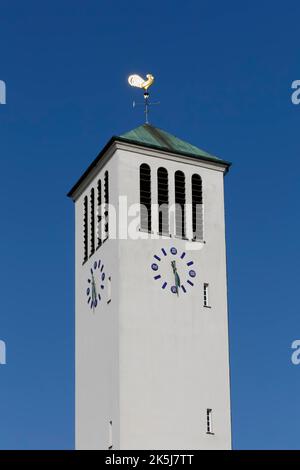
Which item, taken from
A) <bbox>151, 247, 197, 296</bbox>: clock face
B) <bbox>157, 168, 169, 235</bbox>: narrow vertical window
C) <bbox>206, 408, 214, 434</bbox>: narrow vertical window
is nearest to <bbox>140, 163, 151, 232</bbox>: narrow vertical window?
<bbox>157, 168, 169, 235</bbox>: narrow vertical window

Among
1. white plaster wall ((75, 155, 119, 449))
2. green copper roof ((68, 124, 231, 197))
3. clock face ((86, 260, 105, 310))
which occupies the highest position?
green copper roof ((68, 124, 231, 197))

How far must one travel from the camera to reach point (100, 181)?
60.2m

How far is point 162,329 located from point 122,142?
7.40m

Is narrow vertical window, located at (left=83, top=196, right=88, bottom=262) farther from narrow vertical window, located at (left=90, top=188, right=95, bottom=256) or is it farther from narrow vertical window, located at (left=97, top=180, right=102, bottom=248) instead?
narrow vertical window, located at (left=97, top=180, right=102, bottom=248)

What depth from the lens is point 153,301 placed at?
186 feet

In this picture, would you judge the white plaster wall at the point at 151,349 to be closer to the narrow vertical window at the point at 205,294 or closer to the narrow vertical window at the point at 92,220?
the narrow vertical window at the point at 205,294

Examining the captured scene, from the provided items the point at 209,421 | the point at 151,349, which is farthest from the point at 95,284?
the point at 209,421

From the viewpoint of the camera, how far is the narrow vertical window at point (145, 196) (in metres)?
57.8

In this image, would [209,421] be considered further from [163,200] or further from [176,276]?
[163,200]

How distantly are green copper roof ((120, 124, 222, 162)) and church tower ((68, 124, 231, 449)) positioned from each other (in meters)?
0.07

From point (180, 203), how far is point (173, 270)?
9.70ft

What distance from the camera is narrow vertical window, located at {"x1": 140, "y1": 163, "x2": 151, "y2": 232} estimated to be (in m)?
57.8

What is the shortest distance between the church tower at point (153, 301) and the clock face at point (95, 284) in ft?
0.16
